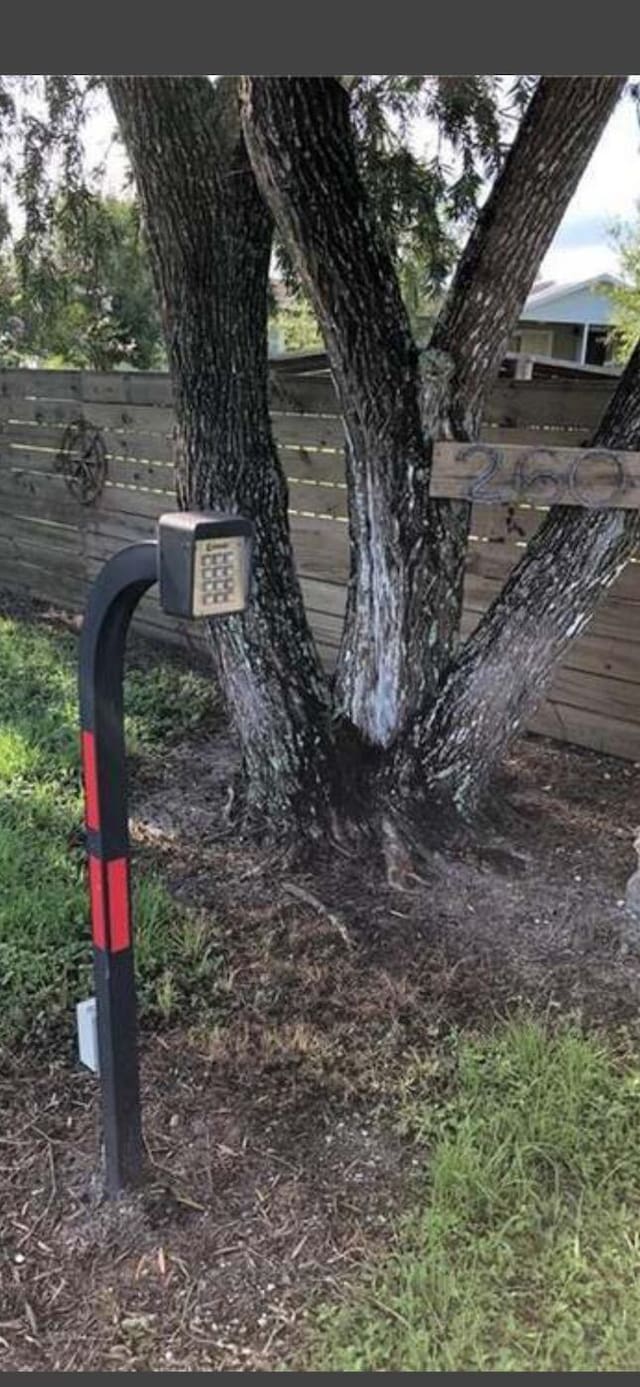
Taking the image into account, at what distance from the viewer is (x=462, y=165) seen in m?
3.55

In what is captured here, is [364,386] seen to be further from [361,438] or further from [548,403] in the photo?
[548,403]

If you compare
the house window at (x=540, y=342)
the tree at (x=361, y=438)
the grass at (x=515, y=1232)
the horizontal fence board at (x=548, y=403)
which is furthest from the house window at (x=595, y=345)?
the grass at (x=515, y=1232)

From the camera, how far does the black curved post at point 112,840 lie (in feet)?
4.64

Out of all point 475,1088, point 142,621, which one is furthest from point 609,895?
point 142,621

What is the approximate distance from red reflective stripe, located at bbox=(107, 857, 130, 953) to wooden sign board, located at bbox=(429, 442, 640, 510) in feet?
4.71

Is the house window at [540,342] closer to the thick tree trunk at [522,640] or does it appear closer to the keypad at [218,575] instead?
the thick tree trunk at [522,640]

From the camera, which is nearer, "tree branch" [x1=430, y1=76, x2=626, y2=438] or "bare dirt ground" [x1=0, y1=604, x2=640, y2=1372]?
"bare dirt ground" [x1=0, y1=604, x2=640, y2=1372]

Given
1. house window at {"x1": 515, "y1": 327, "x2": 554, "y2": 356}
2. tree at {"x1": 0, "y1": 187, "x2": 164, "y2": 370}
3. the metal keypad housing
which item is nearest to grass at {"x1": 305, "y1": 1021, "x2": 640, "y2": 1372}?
the metal keypad housing

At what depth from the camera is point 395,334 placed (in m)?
2.50

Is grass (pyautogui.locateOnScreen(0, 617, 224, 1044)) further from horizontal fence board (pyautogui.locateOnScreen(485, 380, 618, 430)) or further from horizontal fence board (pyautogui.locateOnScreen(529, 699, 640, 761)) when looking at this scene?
horizontal fence board (pyautogui.locateOnScreen(485, 380, 618, 430))

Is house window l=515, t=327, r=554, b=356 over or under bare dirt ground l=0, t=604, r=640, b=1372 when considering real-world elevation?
over

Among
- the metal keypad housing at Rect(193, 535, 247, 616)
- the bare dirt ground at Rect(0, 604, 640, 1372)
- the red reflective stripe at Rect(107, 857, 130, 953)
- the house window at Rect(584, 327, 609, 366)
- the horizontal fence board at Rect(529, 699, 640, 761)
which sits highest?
the house window at Rect(584, 327, 609, 366)

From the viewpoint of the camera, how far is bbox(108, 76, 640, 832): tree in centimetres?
240

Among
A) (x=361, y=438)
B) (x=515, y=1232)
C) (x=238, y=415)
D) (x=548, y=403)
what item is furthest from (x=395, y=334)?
(x=515, y=1232)
